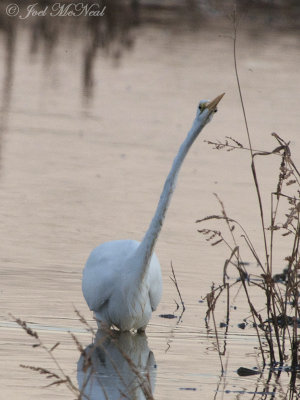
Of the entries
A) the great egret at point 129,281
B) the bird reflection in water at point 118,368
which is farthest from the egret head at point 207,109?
the bird reflection in water at point 118,368

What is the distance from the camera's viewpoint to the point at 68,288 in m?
6.81

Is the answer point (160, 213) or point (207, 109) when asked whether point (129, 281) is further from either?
point (207, 109)

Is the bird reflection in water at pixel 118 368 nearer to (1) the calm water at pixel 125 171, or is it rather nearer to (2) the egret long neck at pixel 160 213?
(1) the calm water at pixel 125 171

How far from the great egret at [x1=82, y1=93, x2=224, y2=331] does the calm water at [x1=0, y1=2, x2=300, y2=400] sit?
0.17 meters

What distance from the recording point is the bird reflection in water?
4.98 m

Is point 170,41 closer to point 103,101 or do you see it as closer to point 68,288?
point 103,101

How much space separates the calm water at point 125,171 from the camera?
18.7 feet

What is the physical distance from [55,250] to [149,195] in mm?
2032

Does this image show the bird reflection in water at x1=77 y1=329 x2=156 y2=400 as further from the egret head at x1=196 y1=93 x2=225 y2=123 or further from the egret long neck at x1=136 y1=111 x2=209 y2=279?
the egret head at x1=196 y1=93 x2=225 y2=123

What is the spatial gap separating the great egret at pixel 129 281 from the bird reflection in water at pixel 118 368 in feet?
0.40

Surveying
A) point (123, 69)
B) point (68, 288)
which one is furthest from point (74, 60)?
point (68, 288)

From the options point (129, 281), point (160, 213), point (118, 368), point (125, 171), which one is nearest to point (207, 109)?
point (160, 213)

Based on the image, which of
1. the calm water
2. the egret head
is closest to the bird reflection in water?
the calm water

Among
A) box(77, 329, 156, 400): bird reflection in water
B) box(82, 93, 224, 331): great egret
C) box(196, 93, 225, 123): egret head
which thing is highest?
box(196, 93, 225, 123): egret head
